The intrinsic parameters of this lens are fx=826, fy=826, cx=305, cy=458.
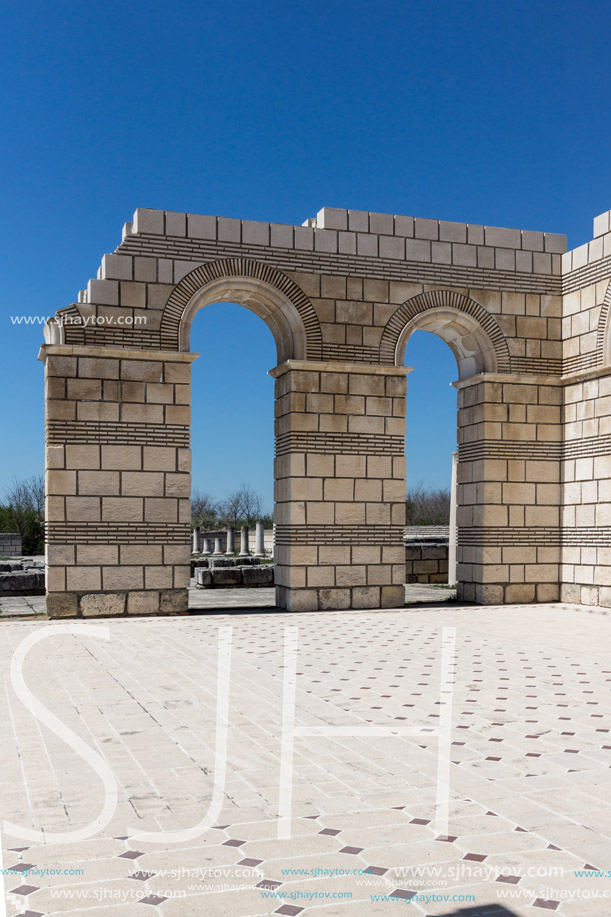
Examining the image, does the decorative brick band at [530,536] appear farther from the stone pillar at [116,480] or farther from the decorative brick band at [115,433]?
the decorative brick band at [115,433]

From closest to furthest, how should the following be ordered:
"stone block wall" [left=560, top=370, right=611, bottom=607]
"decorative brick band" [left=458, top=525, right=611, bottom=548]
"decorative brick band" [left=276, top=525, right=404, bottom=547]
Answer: "decorative brick band" [left=276, top=525, right=404, bottom=547] → "stone block wall" [left=560, top=370, right=611, bottom=607] → "decorative brick band" [left=458, top=525, right=611, bottom=548]

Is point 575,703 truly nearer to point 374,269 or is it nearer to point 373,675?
point 373,675

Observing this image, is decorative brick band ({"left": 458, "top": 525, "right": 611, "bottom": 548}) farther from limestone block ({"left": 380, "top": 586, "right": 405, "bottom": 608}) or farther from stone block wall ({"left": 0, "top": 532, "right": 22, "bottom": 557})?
stone block wall ({"left": 0, "top": 532, "right": 22, "bottom": 557})

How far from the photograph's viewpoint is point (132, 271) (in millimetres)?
11430

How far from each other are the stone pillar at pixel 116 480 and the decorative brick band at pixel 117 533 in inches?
0.5

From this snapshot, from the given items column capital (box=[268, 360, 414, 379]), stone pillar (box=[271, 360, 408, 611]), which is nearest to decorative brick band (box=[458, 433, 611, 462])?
stone pillar (box=[271, 360, 408, 611])

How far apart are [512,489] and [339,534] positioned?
118 inches

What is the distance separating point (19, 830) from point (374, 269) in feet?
34.1

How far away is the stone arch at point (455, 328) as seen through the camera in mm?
12680

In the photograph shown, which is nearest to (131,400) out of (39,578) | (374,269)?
(374,269)

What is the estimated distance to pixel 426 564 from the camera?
58.8 ft

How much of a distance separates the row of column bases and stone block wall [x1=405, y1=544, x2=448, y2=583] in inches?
480

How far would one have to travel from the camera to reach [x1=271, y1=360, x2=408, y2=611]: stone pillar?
1211cm

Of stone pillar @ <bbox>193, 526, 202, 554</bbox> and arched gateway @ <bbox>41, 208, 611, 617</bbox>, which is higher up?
arched gateway @ <bbox>41, 208, 611, 617</bbox>
